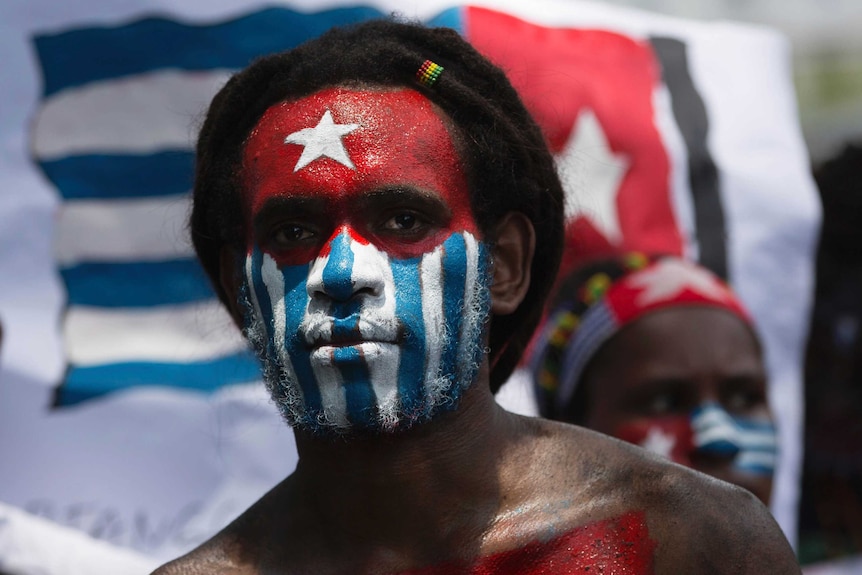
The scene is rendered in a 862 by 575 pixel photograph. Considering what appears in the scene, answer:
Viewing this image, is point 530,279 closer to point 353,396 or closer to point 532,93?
point 353,396

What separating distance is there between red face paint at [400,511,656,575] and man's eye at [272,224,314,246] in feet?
2.46

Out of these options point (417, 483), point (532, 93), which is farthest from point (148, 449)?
point (417, 483)

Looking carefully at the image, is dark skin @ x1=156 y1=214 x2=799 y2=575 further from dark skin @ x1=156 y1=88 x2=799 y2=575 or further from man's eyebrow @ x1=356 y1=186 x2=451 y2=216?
man's eyebrow @ x1=356 y1=186 x2=451 y2=216

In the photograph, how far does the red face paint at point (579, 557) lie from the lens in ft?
9.74

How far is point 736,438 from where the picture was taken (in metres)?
4.87

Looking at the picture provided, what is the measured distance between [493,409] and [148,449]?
2755 millimetres

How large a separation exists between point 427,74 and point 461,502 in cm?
95

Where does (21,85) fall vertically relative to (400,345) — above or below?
below

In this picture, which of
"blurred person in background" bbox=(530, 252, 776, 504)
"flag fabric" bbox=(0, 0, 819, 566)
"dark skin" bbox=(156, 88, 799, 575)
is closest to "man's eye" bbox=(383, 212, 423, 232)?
"dark skin" bbox=(156, 88, 799, 575)

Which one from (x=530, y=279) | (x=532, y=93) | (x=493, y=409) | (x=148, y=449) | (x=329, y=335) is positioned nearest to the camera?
(x=329, y=335)

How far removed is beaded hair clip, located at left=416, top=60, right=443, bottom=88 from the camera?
3.15 metres

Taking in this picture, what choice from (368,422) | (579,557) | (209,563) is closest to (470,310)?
(368,422)

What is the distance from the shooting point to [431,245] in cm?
303

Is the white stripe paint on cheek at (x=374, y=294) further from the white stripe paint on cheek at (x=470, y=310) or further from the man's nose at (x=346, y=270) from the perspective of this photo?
the white stripe paint on cheek at (x=470, y=310)
